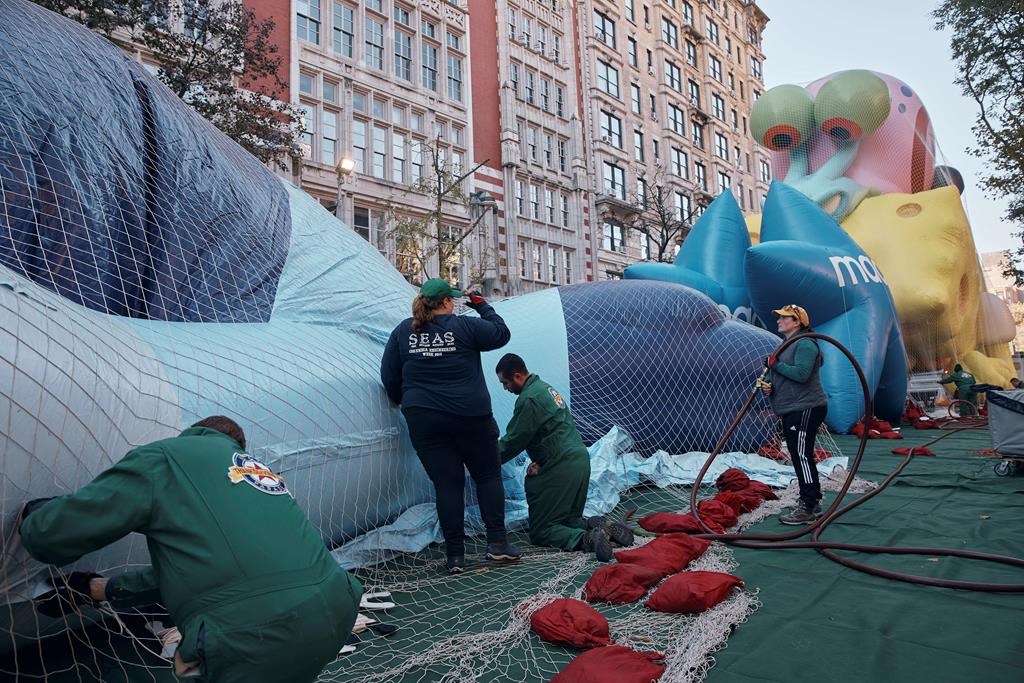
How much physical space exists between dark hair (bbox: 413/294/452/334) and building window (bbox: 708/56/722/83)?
3585cm

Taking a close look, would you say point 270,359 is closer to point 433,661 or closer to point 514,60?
point 433,661

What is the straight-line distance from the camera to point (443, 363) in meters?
3.56

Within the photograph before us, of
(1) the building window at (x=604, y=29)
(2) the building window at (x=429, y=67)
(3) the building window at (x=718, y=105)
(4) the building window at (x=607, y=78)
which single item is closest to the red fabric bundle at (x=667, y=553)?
(2) the building window at (x=429, y=67)

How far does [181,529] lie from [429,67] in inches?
867

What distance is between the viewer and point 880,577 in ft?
10.2

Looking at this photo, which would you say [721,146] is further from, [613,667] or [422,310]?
[613,667]

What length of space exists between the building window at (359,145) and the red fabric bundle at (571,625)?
17.4 m

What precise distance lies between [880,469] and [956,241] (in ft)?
25.3

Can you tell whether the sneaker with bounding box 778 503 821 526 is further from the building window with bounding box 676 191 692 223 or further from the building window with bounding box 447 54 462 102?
the building window with bounding box 676 191 692 223

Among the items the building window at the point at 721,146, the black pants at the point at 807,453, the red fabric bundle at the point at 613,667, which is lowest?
the red fabric bundle at the point at 613,667

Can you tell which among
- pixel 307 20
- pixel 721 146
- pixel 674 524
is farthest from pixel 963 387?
pixel 721 146

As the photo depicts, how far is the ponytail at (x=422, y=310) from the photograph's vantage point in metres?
3.60

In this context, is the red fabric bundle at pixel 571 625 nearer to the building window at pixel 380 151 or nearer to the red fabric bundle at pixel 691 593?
the red fabric bundle at pixel 691 593

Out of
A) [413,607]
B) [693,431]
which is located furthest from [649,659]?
[693,431]
